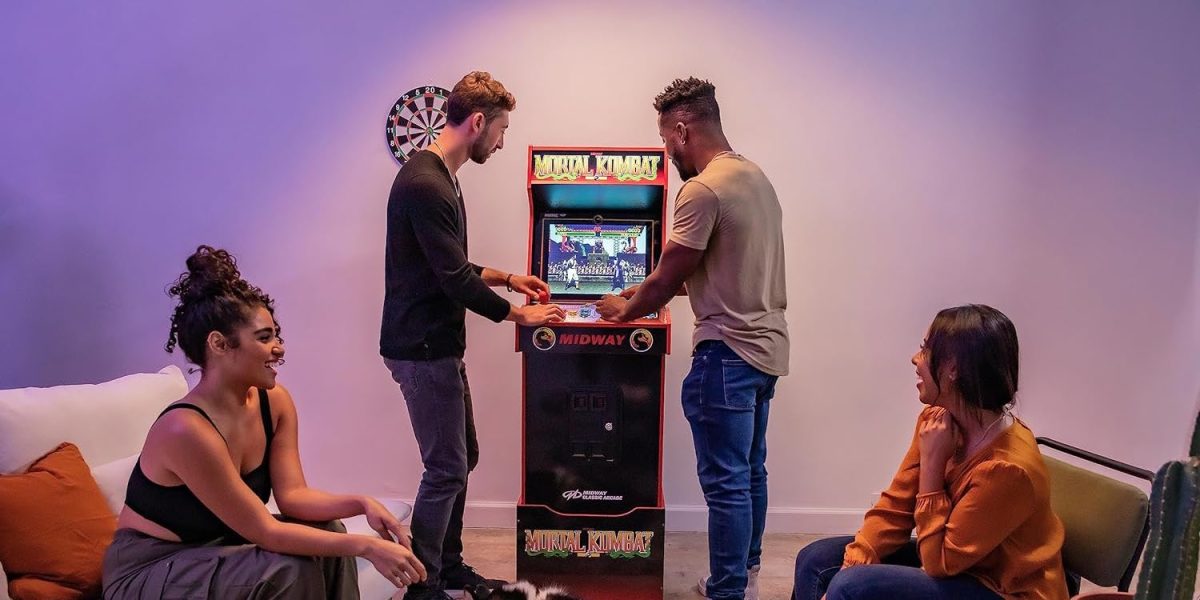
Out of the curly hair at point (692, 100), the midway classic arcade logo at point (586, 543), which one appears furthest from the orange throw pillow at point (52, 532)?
the curly hair at point (692, 100)

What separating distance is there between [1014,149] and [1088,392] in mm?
1157

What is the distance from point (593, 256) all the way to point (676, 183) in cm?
78

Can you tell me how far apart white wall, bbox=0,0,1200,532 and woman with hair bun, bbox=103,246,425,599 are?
1.72 meters

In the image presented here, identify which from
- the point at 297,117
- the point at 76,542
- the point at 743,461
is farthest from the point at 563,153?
the point at 76,542

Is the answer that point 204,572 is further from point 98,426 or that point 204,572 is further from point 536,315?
point 536,315

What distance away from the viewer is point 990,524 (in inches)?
66.4

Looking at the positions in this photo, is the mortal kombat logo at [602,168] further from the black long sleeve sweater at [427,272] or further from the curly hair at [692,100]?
→ the black long sleeve sweater at [427,272]

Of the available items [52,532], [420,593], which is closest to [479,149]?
[420,593]

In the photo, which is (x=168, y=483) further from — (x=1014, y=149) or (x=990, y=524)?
(x=1014, y=149)

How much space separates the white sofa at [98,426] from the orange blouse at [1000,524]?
64.7 inches

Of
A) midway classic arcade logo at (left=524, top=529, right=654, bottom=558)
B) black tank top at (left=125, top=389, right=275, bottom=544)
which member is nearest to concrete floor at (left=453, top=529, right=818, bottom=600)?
midway classic arcade logo at (left=524, top=529, right=654, bottom=558)

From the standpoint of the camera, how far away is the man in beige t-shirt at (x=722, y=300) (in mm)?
2559

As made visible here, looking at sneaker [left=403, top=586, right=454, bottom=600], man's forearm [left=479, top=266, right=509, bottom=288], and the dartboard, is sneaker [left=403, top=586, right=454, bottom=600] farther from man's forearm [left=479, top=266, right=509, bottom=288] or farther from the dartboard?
the dartboard

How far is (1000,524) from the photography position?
1686mm
